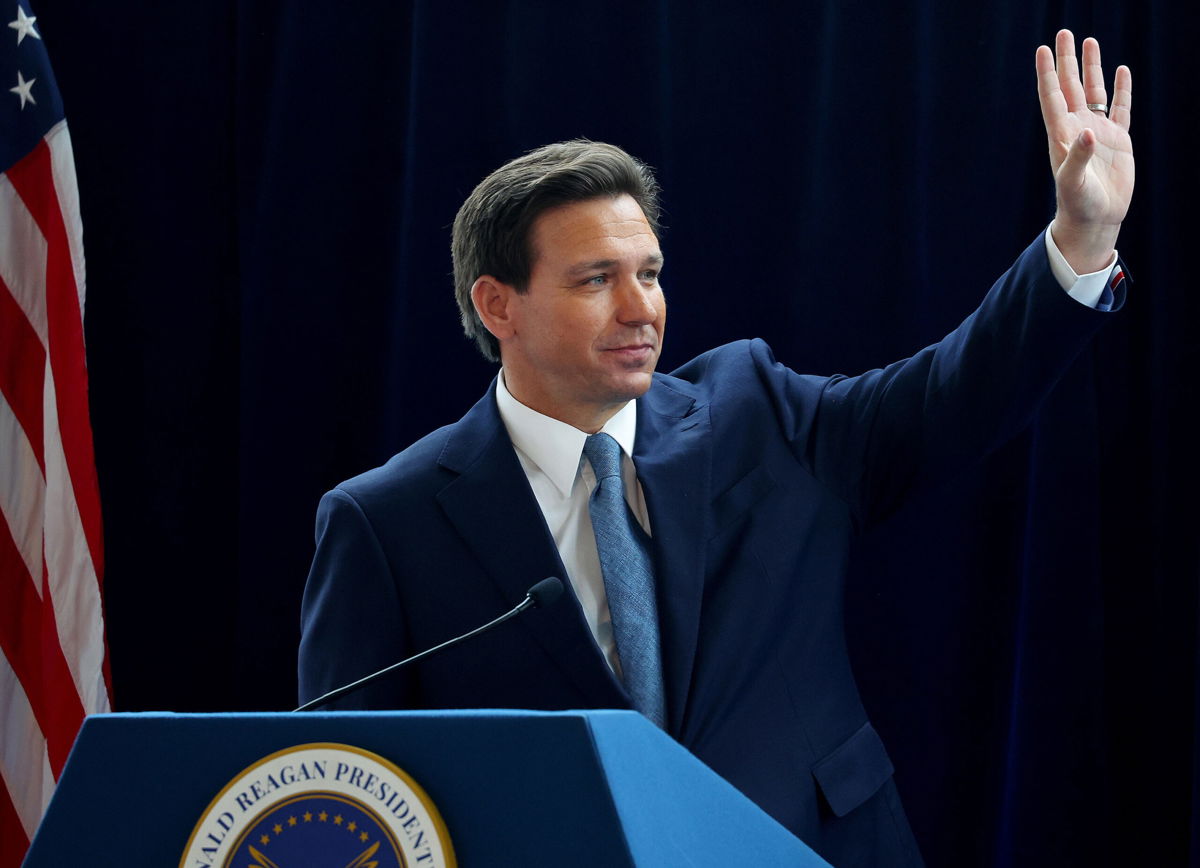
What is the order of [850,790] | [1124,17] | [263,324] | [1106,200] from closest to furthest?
[1106,200] < [850,790] < [1124,17] < [263,324]

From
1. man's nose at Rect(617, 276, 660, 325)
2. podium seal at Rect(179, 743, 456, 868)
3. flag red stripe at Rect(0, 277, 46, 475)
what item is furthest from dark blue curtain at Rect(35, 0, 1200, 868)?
podium seal at Rect(179, 743, 456, 868)

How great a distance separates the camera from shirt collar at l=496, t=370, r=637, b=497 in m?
1.93

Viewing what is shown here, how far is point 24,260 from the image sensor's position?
254 centimetres

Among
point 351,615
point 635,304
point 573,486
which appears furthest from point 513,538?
point 635,304

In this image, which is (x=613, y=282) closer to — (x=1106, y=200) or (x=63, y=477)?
(x=1106, y=200)

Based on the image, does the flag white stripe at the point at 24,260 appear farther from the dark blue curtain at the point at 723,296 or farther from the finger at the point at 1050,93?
the finger at the point at 1050,93

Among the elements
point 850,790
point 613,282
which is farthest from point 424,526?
point 850,790

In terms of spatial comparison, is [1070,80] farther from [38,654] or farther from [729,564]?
Answer: [38,654]

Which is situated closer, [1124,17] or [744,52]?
[1124,17]

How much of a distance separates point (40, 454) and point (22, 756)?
1.85 ft

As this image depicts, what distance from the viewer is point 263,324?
2.71 meters

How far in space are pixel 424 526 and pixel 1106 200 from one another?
0.98 meters

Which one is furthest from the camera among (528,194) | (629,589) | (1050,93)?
(528,194)

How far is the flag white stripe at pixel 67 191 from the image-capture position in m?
2.54
